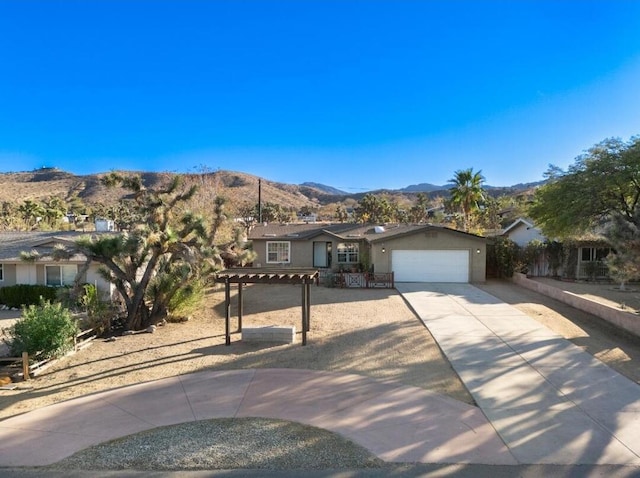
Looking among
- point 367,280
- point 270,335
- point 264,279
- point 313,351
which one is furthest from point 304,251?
point 313,351

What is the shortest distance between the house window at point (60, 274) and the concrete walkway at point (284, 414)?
15326 mm

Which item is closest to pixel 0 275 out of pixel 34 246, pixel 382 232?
pixel 34 246

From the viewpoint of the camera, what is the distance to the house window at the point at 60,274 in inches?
872

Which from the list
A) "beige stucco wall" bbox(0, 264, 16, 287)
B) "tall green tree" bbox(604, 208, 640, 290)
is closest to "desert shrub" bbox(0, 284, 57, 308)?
"beige stucco wall" bbox(0, 264, 16, 287)

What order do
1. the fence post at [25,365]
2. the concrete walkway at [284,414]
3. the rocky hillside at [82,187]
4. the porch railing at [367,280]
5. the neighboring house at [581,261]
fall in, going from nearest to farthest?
the concrete walkway at [284,414], the fence post at [25,365], the porch railing at [367,280], the neighboring house at [581,261], the rocky hillside at [82,187]

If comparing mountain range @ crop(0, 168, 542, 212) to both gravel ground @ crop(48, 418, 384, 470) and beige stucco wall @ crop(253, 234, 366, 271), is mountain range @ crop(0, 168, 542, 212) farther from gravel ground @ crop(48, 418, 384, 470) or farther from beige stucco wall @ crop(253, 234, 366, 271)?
gravel ground @ crop(48, 418, 384, 470)

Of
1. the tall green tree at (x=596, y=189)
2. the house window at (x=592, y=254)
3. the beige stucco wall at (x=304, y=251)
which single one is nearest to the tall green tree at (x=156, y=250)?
the beige stucco wall at (x=304, y=251)

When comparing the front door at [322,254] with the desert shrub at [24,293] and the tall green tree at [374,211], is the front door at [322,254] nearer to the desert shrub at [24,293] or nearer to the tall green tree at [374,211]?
the desert shrub at [24,293]

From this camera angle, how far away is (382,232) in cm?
2881

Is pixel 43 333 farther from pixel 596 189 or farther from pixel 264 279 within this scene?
pixel 596 189

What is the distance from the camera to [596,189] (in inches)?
758

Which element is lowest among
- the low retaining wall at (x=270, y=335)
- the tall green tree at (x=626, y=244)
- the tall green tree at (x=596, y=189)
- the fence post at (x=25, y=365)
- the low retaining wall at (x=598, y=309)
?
the fence post at (x=25, y=365)

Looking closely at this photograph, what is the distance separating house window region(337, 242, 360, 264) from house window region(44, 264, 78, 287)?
15012 mm

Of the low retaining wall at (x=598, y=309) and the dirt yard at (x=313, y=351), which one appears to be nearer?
the dirt yard at (x=313, y=351)
